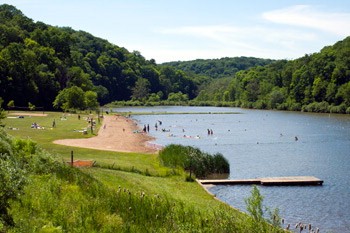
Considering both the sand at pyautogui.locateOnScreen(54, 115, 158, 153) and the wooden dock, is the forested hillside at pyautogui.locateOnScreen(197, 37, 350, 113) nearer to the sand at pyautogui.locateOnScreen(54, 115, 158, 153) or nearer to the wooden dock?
the sand at pyautogui.locateOnScreen(54, 115, 158, 153)

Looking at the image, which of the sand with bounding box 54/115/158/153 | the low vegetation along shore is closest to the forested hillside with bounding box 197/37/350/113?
the sand with bounding box 54/115/158/153

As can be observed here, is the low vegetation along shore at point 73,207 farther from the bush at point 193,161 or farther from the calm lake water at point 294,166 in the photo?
the bush at point 193,161

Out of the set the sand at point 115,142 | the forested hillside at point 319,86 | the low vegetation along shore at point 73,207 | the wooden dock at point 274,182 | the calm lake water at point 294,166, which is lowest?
the calm lake water at point 294,166

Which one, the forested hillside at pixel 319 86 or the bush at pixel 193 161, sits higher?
the forested hillside at pixel 319 86

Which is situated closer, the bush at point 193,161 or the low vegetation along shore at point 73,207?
the low vegetation along shore at point 73,207

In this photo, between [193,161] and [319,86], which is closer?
[193,161]

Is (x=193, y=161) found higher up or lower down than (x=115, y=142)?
higher up

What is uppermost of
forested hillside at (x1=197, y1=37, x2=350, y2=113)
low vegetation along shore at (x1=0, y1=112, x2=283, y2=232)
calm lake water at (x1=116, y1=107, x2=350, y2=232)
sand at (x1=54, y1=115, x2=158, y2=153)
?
forested hillside at (x1=197, y1=37, x2=350, y2=113)

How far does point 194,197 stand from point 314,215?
22.9ft

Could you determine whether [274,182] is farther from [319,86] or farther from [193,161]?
[319,86]

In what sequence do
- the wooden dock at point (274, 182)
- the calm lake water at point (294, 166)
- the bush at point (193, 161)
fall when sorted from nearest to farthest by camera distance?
the calm lake water at point (294, 166) < the wooden dock at point (274, 182) < the bush at point (193, 161)

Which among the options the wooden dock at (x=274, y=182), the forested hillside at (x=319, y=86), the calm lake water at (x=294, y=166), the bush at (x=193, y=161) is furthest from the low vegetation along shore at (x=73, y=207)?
the forested hillside at (x=319, y=86)

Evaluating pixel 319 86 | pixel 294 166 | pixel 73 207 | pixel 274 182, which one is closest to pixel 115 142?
pixel 294 166

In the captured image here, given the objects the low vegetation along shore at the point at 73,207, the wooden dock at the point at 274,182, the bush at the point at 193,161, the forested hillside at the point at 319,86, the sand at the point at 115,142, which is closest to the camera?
the low vegetation along shore at the point at 73,207
